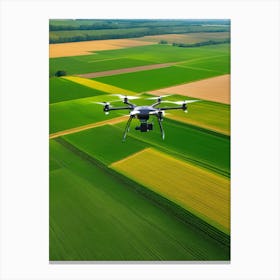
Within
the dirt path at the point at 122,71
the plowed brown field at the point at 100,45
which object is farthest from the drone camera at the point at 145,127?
the plowed brown field at the point at 100,45

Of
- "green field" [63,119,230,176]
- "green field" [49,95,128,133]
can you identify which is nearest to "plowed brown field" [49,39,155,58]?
"green field" [49,95,128,133]

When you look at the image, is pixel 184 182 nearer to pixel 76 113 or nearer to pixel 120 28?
pixel 76 113

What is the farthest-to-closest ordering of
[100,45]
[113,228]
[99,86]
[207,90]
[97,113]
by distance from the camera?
[100,45]
[207,90]
[99,86]
[97,113]
[113,228]

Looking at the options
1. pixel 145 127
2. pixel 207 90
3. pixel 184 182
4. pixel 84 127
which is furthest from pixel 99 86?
pixel 184 182

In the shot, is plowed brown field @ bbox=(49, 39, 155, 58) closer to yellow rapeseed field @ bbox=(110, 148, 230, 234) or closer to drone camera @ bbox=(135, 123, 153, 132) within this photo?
drone camera @ bbox=(135, 123, 153, 132)

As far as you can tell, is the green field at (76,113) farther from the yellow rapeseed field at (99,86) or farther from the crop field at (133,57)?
the crop field at (133,57)

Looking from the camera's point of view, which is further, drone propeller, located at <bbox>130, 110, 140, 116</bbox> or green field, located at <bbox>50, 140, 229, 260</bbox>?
drone propeller, located at <bbox>130, 110, 140, 116</bbox>
